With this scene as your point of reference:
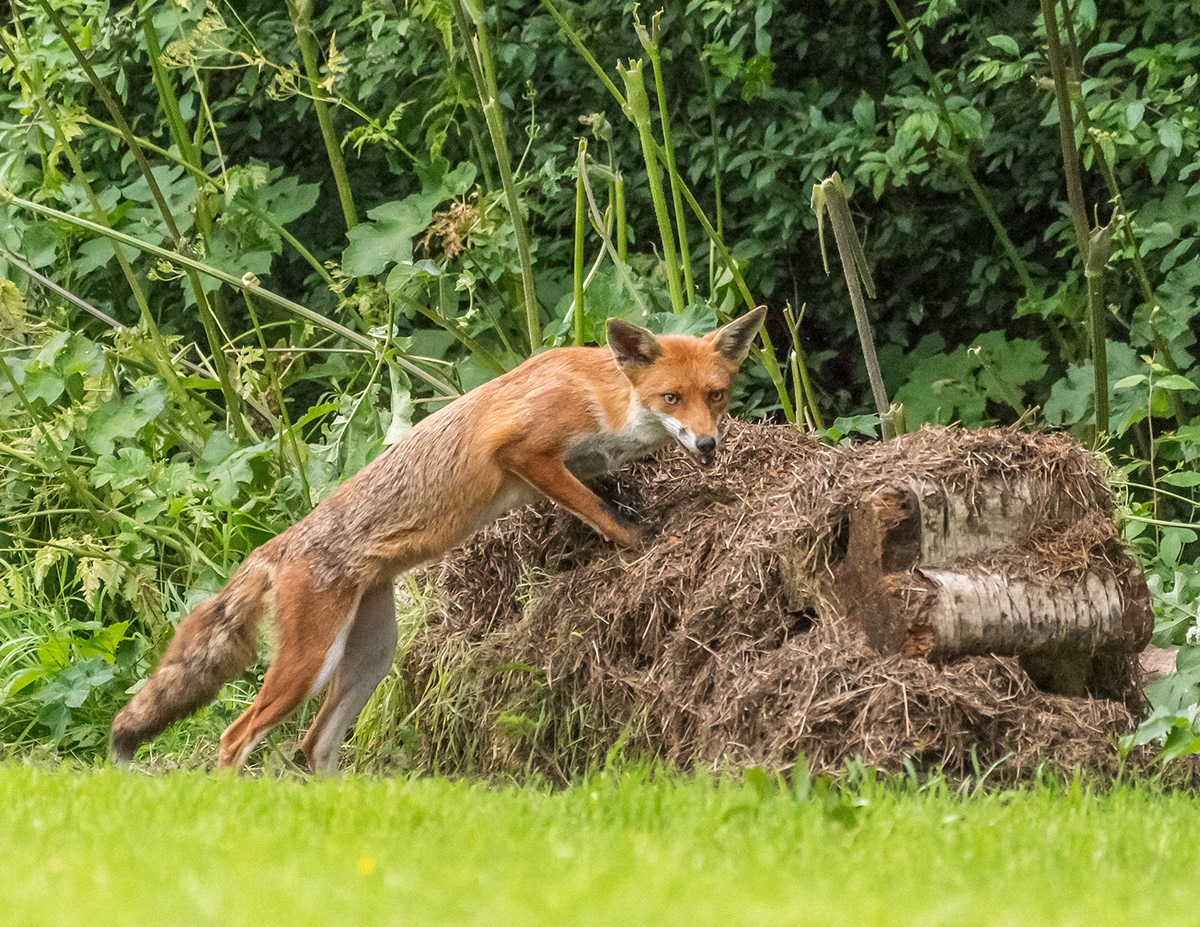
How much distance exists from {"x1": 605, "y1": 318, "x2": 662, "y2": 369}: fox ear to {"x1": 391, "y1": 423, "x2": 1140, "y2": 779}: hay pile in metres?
0.43

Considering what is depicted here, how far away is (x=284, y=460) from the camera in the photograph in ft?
20.9

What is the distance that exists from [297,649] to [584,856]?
2.39 meters

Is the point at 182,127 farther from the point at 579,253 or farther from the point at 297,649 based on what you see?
the point at 297,649

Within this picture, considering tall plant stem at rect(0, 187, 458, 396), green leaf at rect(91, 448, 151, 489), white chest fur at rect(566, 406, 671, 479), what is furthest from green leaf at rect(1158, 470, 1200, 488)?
green leaf at rect(91, 448, 151, 489)

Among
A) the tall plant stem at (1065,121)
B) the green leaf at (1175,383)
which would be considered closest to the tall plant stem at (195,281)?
the tall plant stem at (1065,121)

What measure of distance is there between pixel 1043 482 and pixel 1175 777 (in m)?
0.98

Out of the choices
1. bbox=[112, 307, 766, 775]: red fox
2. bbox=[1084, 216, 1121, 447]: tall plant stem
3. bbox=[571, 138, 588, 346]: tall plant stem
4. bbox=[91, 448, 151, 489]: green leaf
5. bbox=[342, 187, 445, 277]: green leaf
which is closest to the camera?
bbox=[112, 307, 766, 775]: red fox

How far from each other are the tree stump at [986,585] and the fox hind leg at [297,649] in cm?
181

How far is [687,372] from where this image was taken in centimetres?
461

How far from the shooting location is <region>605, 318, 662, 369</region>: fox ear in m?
4.60

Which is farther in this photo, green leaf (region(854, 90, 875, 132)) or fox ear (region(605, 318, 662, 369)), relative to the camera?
green leaf (region(854, 90, 875, 132))

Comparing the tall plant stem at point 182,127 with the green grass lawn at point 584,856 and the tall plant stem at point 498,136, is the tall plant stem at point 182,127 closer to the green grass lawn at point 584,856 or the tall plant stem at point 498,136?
the tall plant stem at point 498,136

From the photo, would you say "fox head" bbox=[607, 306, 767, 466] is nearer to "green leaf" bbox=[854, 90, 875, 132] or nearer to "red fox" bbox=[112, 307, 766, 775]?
"red fox" bbox=[112, 307, 766, 775]

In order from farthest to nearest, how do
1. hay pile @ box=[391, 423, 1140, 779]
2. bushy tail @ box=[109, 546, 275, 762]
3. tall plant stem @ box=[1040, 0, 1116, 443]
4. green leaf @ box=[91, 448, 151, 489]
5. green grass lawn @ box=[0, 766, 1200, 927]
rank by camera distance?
green leaf @ box=[91, 448, 151, 489], tall plant stem @ box=[1040, 0, 1116, 443], bushy tail @ box=[109, 546, 275, 762], hay pile @ box=[391, 423, 1140, 779], green grass lawn @ box=[0, 766, 1200, 927]
